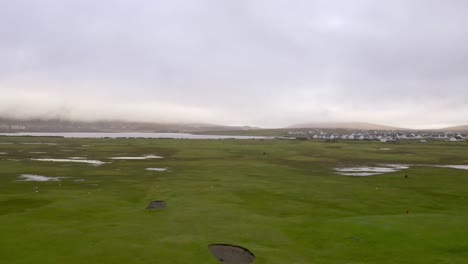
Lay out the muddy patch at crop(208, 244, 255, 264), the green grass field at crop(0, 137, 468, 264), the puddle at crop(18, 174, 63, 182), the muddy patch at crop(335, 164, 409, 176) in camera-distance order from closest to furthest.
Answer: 1. the muddy patch at crop(208, 244, 255, 264)
2. the green grass field at crop(0, 137, 468, 264)
3. the puddle at crop(18, 174, 63, 182)
4. the muddy patch at crop(335, 164, 409, 176)

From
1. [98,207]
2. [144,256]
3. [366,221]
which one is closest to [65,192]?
[98,207]

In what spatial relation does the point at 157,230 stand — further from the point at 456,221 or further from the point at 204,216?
the point at 456,221

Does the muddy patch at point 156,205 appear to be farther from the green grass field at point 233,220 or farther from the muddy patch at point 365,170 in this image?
the muddy patch at point 365,170

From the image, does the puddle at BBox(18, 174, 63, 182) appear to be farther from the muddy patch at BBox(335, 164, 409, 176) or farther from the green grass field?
the muddy patch at BBox(335, 164, 409, 176)

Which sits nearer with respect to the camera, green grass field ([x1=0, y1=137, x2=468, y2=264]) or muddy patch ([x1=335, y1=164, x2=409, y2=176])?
green grass field ([x1=0, y1=137, x2=468, y2=264])

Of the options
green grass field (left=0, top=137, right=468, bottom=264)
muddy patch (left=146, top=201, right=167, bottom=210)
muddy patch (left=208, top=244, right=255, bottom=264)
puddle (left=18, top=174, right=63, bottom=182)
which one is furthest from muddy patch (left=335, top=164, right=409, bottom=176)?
muddy patch (left=208, top=244, right=255, bottom=264)

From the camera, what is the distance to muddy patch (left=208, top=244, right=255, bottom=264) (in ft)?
64.4

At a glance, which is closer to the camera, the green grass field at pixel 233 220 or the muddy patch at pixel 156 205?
the green grass field at pixel 233 220

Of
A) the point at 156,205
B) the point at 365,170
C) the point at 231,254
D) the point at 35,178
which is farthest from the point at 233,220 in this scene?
the point at 365,170

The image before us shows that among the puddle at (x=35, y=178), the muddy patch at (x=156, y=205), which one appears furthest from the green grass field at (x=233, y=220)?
the puddle at (x=35, y=178)

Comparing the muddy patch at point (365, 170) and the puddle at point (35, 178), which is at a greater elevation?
the muddy patch at point (365, 170)

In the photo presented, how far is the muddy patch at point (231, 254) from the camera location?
19.6 metres

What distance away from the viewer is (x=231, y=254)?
20438mm

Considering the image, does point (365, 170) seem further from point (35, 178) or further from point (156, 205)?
point (35, 178)
